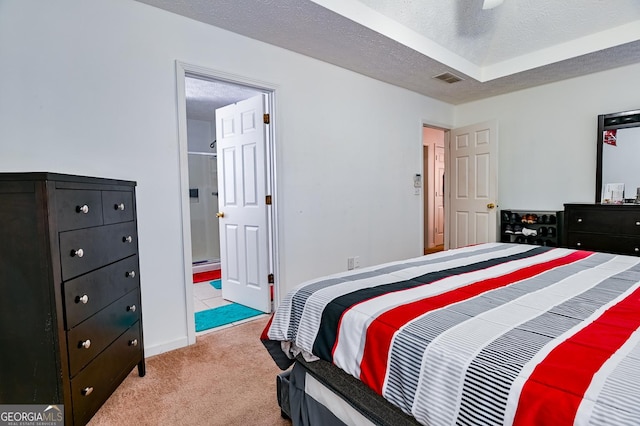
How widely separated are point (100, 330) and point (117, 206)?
24.6 inches

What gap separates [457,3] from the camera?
2.81m

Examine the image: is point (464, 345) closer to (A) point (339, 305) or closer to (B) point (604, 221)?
(A) point (339, 305)

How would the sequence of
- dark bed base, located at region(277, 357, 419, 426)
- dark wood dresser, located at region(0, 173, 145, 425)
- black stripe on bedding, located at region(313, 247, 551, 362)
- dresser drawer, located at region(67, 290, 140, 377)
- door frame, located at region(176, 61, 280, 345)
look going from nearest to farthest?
dark bed base, located at region(277, 357, 419, 426) < black stripe on bedding, located at region(313, 247, 551, 362) < dark wood dresser, located at region(0, 173, 145, 425) < dresser drawer, located at region(67, 290, 140, 377) < door frame, located at region(176, 61, 280, 345)

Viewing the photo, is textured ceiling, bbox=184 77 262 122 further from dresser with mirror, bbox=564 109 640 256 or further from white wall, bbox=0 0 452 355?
dresser with mirror, bbox=564 109 640 256

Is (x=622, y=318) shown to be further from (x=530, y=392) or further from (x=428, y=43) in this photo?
(x=428, y=43)

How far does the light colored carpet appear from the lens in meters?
1.61

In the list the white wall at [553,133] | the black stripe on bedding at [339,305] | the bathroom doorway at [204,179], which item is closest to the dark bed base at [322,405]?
the black stripe on bedding at [339,305]

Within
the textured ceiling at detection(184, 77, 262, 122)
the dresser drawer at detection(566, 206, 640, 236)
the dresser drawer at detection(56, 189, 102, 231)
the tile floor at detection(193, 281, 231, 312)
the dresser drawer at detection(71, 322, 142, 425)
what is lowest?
the tile floor at detection(193, 281, 231, 312)

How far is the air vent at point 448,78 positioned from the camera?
3.54m

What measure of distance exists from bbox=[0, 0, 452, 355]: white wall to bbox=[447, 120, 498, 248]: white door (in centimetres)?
142

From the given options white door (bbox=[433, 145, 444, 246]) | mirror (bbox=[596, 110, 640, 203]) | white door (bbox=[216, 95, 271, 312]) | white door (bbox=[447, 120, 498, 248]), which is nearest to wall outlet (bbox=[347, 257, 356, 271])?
white door (bbox=[216, 95, 271, 312])

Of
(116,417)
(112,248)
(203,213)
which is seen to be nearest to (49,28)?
(112,248)

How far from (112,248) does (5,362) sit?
23.6 inches

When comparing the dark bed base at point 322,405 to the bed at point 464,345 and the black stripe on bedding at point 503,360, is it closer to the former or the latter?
the bed at point 464,345
